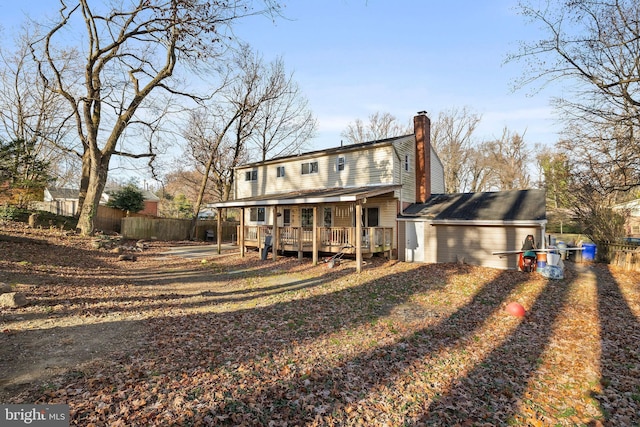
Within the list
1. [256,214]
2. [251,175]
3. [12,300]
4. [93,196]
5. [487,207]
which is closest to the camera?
[12,300]

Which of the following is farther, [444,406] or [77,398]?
[444,406]

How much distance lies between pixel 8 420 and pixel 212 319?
12.5 feet

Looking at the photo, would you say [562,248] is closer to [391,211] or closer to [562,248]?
[562,248]

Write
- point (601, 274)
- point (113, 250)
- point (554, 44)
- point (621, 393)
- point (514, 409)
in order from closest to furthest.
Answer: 1. point (514, 409)
2. point (621, 393)
3. point (601, 274)
4. point (554, 44)
5. point (113, 250)

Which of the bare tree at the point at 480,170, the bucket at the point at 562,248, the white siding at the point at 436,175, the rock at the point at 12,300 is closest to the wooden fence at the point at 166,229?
the white siding at the point at 436,175

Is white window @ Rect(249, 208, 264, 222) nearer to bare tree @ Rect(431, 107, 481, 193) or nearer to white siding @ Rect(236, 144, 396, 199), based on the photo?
white siding @ Rect(236, 144, 396, 199)

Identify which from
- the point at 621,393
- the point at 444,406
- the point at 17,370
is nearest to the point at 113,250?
the point at 17,370

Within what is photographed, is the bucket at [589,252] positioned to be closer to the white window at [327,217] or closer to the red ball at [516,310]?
the red ball at [516,310]

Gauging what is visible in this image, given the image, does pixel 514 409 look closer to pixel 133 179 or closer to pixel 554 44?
pixel 554 44

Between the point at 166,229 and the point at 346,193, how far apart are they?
17.6 meters

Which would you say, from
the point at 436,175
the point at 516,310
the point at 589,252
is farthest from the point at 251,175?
the point at 589,252

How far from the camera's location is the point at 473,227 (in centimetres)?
1452

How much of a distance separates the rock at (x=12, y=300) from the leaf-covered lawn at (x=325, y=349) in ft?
0.73

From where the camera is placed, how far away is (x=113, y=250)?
15.6m
